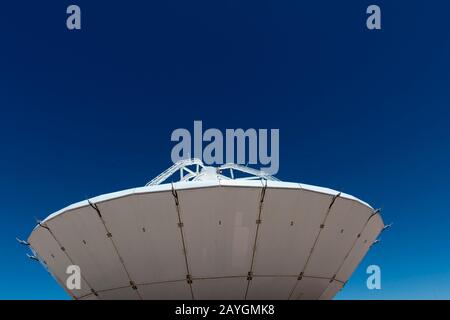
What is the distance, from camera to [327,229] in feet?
50.1

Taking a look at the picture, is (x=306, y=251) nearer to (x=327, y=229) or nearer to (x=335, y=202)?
(x=327, y=229)

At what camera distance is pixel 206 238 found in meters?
14.1

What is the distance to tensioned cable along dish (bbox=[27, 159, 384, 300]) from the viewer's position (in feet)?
45.4

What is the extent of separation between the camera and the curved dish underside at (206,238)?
45.4 feet

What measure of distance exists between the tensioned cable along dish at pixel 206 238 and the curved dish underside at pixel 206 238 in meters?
0.03

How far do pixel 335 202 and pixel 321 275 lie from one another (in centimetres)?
325

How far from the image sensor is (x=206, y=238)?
1409 cm

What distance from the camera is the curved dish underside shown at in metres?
13.8

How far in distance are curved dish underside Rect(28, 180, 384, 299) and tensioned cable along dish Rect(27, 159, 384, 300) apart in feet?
0.11

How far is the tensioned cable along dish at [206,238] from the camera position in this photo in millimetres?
13852
